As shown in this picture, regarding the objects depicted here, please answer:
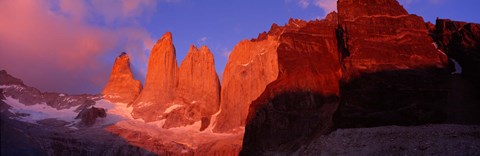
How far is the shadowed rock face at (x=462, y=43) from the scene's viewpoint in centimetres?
5269

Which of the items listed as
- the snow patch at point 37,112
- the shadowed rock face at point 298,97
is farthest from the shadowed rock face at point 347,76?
the snow patch at point 37,112

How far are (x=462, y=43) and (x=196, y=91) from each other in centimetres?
6729

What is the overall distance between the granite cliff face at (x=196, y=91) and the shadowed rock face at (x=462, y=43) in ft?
182

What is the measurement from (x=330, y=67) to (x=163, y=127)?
5049cm

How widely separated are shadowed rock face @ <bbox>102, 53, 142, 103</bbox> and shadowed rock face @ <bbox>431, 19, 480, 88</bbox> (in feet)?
280

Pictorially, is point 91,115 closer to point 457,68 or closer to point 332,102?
point 332,102

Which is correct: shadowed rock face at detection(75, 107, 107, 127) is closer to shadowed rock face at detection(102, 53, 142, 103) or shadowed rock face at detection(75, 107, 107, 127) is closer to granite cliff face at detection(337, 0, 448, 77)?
shadowed rock face at detection(102, 53, 142, 103)

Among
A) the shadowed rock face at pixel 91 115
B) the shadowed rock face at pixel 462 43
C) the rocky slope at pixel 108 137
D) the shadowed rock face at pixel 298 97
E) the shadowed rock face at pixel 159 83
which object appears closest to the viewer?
the shadowed rock face at pixel 462 43

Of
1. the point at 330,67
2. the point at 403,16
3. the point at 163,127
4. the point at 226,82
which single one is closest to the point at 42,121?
the point at 163,127

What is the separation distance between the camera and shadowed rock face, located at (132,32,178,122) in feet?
378

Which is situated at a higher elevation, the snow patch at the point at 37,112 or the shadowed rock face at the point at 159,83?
the shadowed rock face at the point at 159,83

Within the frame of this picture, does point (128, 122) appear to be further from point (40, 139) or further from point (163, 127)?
point (40, 139)

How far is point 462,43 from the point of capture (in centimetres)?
5503

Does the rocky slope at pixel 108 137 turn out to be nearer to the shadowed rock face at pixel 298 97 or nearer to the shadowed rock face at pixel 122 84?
the shadowed rock face at pixel 122 84
